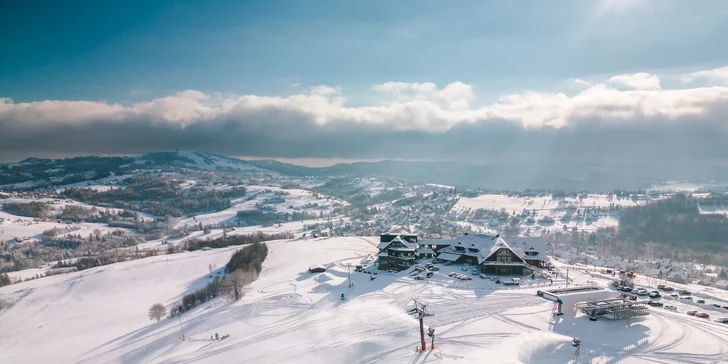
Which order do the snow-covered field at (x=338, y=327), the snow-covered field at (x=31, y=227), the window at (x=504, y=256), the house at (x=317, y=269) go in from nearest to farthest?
the snow-covered field at (x=338, y=327)
the window at (x=504, y=256)
the house at (x=317, y=269)
the snow-covered field at (x=31, y=227)

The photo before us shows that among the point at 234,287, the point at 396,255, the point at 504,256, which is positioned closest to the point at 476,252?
the point at 504,256

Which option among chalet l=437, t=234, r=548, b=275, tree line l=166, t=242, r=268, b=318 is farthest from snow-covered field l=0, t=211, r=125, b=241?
chalet l=437, t=234, r=548, b=275

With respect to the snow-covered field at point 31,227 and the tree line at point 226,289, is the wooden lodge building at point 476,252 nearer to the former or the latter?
the tree line at point 226,289

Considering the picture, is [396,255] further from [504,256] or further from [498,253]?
[504,256]

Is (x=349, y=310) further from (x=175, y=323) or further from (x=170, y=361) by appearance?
(x=175, y=323)

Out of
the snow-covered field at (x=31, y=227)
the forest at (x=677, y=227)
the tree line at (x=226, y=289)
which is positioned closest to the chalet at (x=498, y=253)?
the tree line at (x=226, y=289)

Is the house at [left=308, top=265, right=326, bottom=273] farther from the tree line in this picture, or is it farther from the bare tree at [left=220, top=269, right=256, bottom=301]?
the bare tree at [left=220, top=269, right=256, bottom=301]
